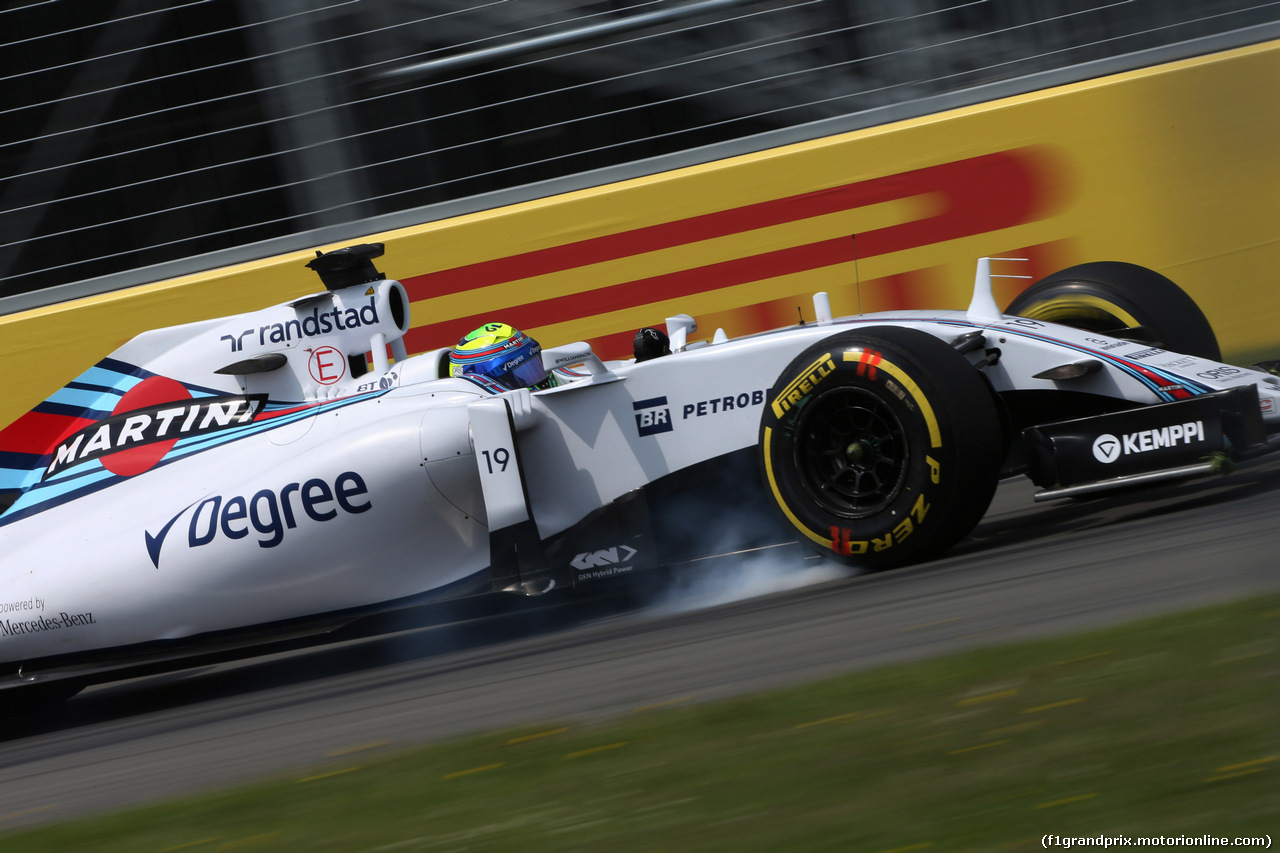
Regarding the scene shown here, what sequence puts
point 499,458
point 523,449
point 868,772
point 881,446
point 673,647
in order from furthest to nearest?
point 523,449, point 499,458, point 881,446, point 673,647, point 868,772

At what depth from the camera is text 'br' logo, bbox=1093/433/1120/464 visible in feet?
14.1

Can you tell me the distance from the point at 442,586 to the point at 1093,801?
3.07 meters

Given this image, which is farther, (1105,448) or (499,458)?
(499,458)

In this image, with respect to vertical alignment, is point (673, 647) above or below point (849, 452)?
below

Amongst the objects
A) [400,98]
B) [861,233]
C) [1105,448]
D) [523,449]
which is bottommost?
[1105,448]

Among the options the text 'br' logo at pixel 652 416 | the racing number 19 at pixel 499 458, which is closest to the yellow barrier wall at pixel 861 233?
the text 'br' logo at pixel 652 416

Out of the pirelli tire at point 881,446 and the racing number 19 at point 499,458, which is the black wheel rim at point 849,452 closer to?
the pirelli tire at point 881,446

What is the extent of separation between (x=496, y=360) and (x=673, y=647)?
4.89 feet

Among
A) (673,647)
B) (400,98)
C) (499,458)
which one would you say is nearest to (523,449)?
(499,458)

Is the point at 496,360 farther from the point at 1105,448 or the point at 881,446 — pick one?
the point at 1105,448

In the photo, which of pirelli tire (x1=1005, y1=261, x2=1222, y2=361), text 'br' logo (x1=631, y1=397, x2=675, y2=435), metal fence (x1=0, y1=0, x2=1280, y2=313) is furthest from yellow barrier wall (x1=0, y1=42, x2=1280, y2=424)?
text 'br' logo (x1=631, y1=397, x2=675, y2=435)

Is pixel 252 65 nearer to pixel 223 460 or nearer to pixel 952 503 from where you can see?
pixel 223 460

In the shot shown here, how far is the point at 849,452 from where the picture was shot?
4.48m

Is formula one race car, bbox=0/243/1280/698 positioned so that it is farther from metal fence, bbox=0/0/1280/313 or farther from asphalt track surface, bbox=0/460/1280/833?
metal fence, bbox=0/0/1280/313
